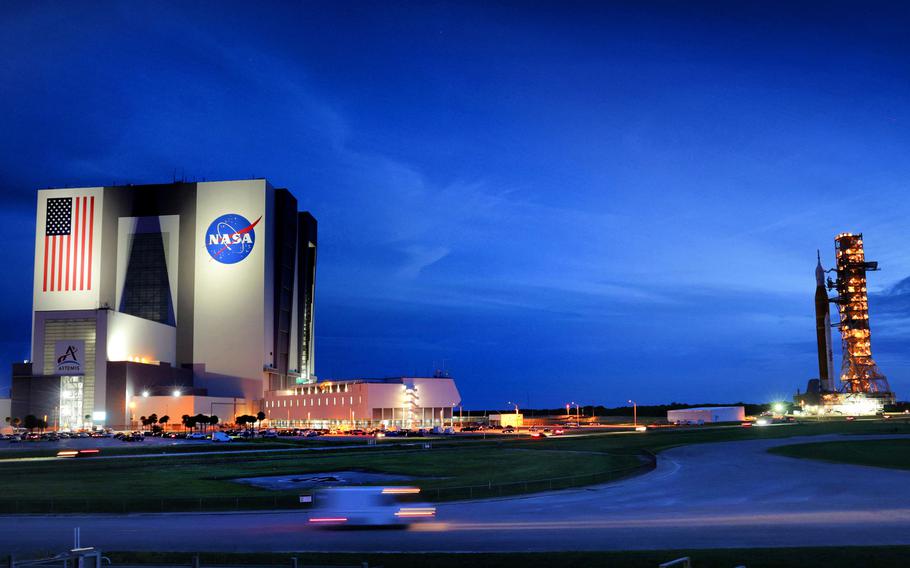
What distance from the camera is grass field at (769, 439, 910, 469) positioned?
166ft

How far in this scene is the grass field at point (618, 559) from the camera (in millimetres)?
18969

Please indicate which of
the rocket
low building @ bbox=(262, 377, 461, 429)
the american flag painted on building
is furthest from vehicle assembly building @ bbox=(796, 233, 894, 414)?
the american flag painted on building

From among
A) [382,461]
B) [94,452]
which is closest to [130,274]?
[94,452]

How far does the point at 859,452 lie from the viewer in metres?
57.5

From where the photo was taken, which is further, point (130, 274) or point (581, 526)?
point (130, 274)

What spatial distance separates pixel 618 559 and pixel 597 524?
803 centimetres

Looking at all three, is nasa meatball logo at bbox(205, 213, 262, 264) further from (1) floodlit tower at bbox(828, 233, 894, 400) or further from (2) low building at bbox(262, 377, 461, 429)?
(1) floodlit tower at bbox(828, 233, 894, 400)

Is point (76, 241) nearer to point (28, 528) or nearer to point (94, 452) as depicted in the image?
point (94, 452)

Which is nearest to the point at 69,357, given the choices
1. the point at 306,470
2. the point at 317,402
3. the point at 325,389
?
the point at 317,402

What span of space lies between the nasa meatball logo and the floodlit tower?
465 feet

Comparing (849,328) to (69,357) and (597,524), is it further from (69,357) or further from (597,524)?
(597,524)

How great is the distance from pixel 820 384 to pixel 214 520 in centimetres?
18687

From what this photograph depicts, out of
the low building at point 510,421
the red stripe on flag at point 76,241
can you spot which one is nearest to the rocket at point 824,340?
the low building at point 510,421

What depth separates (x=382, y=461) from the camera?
205 ft
